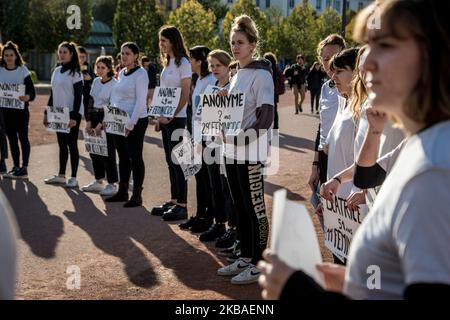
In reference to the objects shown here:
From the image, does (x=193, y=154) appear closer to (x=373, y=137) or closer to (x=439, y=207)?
(x=373, y=137)

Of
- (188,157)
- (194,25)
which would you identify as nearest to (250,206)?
(188,157)

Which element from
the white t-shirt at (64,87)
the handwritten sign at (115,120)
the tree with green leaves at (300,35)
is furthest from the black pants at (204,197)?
the tree with green leaves at (300,35)

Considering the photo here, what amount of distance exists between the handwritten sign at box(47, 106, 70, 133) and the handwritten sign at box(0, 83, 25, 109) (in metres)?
0.75

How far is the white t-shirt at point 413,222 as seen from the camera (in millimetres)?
1342

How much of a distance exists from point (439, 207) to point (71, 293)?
3965mm

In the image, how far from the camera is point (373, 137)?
2936 millimetres

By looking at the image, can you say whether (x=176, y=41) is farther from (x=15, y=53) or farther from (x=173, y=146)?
(x=15, y=53)

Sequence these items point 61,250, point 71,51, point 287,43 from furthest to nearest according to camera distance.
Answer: point 287,43 → point 71,51 → point 61,250

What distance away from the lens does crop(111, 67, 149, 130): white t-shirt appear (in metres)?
7.85

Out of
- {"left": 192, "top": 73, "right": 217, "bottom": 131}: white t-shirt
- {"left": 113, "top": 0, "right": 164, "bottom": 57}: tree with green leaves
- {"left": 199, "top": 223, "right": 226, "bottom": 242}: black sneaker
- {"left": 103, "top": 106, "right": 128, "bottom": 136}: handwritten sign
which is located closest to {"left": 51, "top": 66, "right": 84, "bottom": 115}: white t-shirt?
{"left": 103, "top": 106, "right": 128, "bottom": 136}: handwritten sign

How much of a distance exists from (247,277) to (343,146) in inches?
64.4

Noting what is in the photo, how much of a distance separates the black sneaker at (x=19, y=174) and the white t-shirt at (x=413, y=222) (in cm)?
905

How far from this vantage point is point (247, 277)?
5.09 meters
